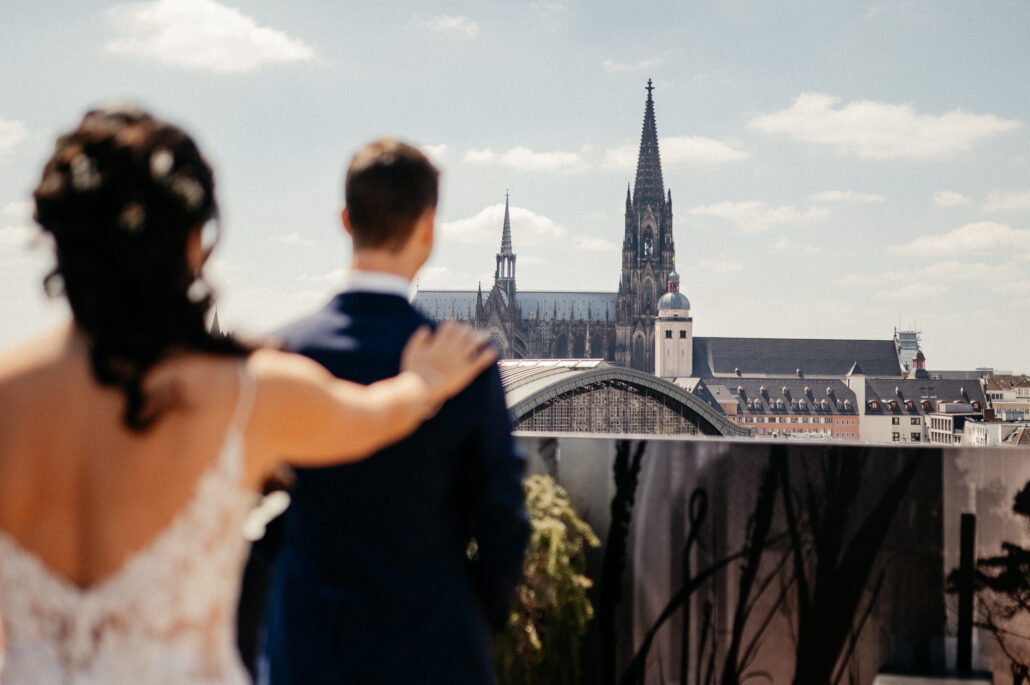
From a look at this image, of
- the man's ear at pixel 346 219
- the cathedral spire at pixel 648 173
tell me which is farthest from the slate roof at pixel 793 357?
the man's ear at pixel 346 219

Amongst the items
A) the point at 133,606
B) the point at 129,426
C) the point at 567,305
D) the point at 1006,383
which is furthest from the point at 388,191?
the point at 1006,383

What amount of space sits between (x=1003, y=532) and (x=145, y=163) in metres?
3.61

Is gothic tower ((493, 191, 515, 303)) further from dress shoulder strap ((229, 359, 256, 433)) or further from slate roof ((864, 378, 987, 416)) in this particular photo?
dress shoulder strap ((229, 359, 256, 433))

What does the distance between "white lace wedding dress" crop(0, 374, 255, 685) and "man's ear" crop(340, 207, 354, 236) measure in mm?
552

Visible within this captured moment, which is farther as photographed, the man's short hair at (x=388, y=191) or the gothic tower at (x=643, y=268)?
the gothic tower at (x=643, y=268)

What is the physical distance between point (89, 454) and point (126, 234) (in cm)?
26

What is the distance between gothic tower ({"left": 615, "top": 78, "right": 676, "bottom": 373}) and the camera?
8781cm

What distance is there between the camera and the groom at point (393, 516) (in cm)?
150

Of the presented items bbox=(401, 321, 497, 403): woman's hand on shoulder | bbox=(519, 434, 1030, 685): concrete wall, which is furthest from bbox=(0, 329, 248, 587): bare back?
bbox=(519, 434, 1030, 685): concrete wall

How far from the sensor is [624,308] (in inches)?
3469

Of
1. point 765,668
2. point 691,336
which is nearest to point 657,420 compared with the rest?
point 765,668

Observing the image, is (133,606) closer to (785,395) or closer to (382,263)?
(382,263)

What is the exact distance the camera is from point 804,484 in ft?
12.5

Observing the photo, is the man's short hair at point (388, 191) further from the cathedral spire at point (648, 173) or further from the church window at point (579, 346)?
the cathedral spire at point (648, 173)
